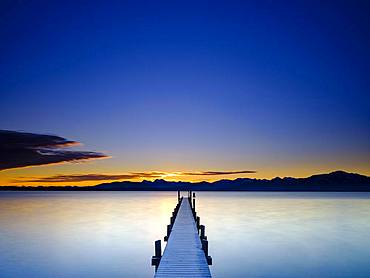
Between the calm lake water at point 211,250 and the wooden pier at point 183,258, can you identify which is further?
the calm lake water at point 211,250

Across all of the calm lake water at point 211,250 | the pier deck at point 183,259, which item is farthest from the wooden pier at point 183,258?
the calm lake water at point 211,250

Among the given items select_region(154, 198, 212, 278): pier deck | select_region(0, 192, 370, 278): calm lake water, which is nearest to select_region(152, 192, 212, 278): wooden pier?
select_region(154, 198, 212, 278): pier deck

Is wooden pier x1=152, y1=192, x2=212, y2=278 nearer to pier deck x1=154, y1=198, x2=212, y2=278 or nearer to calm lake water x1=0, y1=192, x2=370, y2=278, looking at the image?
pier deck x1=154, y1=198, x2=212, y2=278

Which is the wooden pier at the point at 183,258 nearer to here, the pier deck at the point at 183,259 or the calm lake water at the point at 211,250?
the pier deck at the point at 183,259

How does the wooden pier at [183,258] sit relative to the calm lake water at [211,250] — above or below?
above

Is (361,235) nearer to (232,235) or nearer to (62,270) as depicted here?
(232,235)

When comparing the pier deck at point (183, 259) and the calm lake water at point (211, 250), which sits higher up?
the pier deck at point (183, 259)

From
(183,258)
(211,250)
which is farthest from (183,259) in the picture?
(211,250)

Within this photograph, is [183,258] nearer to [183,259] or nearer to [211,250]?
[183,259]

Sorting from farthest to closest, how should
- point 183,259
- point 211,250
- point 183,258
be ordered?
1. point 211,250
2. point 183,258
3. point 183,259

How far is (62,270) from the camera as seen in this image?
19.1m

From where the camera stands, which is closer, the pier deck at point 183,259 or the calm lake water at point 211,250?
the pier deck at point 183,259

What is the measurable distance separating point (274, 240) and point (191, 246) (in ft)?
52.5

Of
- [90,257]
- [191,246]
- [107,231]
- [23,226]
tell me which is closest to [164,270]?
[191,246]
